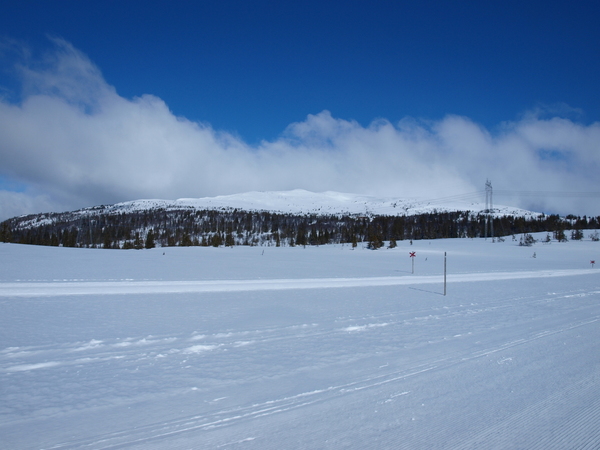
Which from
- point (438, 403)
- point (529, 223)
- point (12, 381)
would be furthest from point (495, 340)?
point (529, 223)

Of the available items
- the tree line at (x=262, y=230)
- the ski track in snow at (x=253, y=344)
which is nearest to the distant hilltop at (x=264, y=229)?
the tree line at (x=262, y=230)

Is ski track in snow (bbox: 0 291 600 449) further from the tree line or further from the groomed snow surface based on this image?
the tree line

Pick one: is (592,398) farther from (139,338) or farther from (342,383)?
(139,338)

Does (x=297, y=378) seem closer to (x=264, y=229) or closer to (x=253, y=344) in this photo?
(x=253, y=344)

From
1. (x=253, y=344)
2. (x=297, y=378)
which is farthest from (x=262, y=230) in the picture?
(x=297, y=378)

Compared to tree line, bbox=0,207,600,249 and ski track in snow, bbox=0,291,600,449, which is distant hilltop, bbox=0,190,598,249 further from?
ski track in snow, bbox=0,291,600,449

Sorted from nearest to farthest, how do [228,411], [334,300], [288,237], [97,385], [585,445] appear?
[585,445]
[228,411]
[97,385]
[334,300]
[288,237]

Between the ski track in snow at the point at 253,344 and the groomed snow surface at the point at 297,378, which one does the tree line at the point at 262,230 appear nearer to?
the ski track in snow at the point at 253,344

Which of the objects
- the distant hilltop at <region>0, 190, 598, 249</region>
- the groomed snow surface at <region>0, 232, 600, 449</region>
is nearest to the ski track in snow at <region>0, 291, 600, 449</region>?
the groomed snow surface at <region>0, 232, 600, 449</region>

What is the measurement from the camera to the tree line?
107 meters

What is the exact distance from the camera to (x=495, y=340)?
23.7 ft

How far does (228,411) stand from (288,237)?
137 metres

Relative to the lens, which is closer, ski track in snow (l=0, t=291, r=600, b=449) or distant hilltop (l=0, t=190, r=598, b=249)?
ski track in snow (l=0, t=291, r=600, b=449)

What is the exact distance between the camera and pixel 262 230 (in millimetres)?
159000
